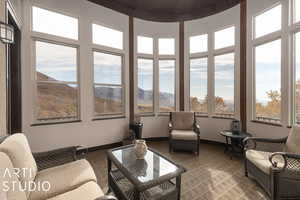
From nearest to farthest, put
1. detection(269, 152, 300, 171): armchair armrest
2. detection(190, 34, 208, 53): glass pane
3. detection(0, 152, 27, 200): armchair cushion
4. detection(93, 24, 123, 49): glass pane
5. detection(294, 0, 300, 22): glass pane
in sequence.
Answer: detection(0, 152, 27, 200): armchair cushion → detection(269, 152, 300, 171): armchair armrest → detection(294, 0, 300, 22): glass pane → detection(93, 24, 123, 49): glass pane → detection(190, 34, 208, 53): glass pane

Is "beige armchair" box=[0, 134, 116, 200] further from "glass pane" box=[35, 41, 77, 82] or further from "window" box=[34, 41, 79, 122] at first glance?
"glass pane" box=[35, 41, 77, 82]

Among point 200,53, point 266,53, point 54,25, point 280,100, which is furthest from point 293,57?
point 54,25

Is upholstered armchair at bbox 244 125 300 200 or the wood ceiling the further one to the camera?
the wood ceiling

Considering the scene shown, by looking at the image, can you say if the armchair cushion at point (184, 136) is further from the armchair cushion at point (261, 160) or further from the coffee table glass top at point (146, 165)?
the coffee table glass top at point (146, 165)

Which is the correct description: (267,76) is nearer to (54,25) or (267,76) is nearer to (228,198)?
(228,198)


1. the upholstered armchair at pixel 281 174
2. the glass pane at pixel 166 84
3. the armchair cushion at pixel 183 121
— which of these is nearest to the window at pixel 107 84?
the glass pane at pixel 166 84

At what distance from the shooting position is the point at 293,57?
2.57 meters

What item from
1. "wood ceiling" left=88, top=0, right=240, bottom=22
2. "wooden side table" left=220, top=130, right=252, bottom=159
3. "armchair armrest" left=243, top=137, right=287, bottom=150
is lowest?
"wooden side table" left=220, top=130, right=252, bottom=159

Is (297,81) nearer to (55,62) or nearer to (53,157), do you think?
(53,157)

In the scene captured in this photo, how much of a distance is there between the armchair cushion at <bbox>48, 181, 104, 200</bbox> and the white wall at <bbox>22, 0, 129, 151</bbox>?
2.07 m

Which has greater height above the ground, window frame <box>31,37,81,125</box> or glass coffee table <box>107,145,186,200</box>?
window frame <box>31,37,81,125</box>

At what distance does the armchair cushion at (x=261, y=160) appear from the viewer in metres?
1.75

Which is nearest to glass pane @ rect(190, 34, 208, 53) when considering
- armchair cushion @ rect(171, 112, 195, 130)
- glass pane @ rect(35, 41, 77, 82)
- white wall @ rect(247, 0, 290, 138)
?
white wall @ rect(247, 0, 290, 138)

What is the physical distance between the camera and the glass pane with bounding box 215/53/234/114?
3.66 metres
